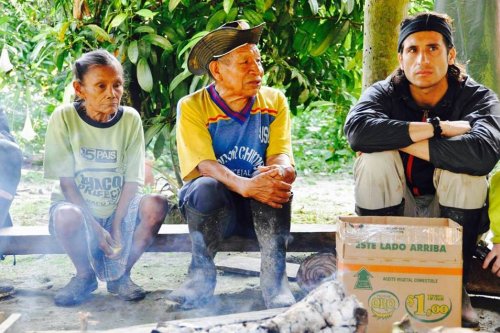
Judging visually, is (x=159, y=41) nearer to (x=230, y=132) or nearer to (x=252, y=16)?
(x=252, y=16)

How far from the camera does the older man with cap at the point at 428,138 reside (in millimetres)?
3096

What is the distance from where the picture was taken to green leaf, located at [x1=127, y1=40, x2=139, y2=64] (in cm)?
423

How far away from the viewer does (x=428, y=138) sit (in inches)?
125

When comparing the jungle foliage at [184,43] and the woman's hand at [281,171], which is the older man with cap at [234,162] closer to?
the woman's hand at [281,171]

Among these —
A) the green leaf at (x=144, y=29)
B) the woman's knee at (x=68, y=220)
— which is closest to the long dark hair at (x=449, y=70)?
the green leaf at (x=144, y=29)

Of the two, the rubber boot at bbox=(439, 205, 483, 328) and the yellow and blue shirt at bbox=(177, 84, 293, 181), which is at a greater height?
the yellow and blue shirt at bbox=(177, 84, 293, 181)

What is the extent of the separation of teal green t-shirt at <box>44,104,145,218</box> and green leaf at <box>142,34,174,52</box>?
828mm

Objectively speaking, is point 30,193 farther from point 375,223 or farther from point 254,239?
point 375,223

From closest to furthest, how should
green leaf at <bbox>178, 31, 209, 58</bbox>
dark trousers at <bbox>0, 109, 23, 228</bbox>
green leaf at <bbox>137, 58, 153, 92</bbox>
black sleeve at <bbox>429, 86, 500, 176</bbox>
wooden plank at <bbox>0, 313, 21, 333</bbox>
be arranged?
wooden plank at <bbox>0, 313, 21, 333</bbox>
black sleeve at <bbox>429, 86, 500, 176</bbox>
dark trousers at <bbox>0, 109, 23, 228</bbox>
green leaf at <bbox>178, 31, 209, 58</bbox>
green leaf at <bbox>137, 58, 153, 92</bbox>

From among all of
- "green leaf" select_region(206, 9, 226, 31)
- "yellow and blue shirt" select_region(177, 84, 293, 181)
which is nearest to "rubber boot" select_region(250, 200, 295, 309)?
"yellow and blue shirt" select_region(177, 84, 293, 181)

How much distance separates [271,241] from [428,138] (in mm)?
905

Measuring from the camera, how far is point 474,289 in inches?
133

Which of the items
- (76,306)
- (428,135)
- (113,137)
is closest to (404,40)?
(428,135)

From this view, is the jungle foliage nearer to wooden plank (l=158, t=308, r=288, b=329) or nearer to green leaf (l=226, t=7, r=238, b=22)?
green leaf (l=226, t=7, r=238, b=22)
